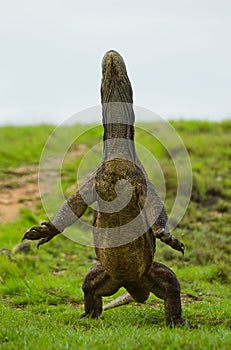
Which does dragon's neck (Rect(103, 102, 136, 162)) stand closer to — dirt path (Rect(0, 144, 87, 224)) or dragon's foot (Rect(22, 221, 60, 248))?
dragon's foot (Rect(22, 221, 60, 248))

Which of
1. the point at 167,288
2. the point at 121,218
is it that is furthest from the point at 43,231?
the point at 167,288

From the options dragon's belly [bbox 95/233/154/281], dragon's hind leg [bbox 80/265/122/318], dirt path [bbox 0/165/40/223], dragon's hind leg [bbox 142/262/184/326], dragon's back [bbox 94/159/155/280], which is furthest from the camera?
dirt path [bbox 0/165/40/223]

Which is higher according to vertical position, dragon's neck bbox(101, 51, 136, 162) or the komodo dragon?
dragon's neck bbox(101, 51, 136, 162)

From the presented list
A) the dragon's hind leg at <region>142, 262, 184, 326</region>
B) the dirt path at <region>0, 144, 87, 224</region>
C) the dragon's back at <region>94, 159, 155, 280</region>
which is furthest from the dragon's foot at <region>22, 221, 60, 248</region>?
the dirt path at <region>0, 144, 87, 224</region>

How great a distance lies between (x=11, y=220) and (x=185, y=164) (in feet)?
15.5

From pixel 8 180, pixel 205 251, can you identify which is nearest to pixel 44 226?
pixel 205 251

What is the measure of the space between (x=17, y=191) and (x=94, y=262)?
406 cm

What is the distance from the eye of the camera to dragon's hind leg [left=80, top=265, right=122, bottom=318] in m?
6.60

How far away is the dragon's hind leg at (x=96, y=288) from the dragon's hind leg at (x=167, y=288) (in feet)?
1.18

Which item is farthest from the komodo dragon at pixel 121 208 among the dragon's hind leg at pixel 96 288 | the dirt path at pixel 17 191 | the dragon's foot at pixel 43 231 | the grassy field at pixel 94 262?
the dirt path at pixel 17 191

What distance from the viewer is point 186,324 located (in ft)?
20.1

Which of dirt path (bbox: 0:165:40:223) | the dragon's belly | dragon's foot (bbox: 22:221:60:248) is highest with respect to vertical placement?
dirt path (bbox: 0:165:40:223)

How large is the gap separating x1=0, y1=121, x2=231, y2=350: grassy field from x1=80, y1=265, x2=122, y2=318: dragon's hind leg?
0.76 feet

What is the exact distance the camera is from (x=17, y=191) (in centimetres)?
1442
